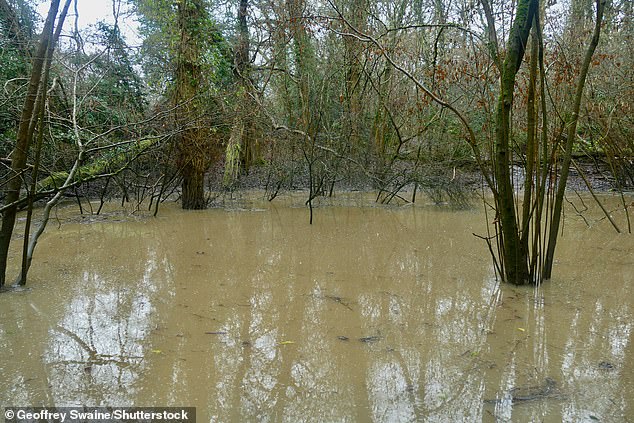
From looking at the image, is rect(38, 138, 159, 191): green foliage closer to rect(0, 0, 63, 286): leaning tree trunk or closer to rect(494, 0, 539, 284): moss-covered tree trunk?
rect(0, 0, 63, 286): leaning tree trunk

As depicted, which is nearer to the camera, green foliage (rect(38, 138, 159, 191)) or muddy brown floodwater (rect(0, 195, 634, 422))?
muddy brown floodwater (rect(0, 195, 634, 422))

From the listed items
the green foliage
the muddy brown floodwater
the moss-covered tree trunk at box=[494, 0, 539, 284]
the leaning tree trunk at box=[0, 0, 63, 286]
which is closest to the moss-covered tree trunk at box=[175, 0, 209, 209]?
the green foliage

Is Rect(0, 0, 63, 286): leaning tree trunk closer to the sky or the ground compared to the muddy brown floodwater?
closer to the sky

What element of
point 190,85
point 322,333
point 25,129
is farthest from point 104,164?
point 322,333

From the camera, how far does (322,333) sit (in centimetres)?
361

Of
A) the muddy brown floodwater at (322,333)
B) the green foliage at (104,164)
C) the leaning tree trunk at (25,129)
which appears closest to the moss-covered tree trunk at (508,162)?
the muddy brown floodwater at (322,333)

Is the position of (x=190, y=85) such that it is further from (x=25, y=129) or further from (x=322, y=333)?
(x=322, y=333)

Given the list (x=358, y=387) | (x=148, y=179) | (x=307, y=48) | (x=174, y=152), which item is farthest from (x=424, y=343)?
(x=307, y=48)

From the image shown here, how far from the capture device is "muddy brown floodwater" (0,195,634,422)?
2.64 m

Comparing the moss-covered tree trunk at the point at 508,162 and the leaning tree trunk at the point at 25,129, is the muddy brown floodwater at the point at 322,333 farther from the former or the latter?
the leaning tree trunk at the point at 25,129

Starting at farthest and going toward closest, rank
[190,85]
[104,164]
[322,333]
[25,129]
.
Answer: [190,85] < [104,164] < [25,129] < [322,333]

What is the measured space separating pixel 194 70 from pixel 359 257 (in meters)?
6.01

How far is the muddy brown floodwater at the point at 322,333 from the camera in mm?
2641

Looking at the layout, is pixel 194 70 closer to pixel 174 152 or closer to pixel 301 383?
pixel 174 152
